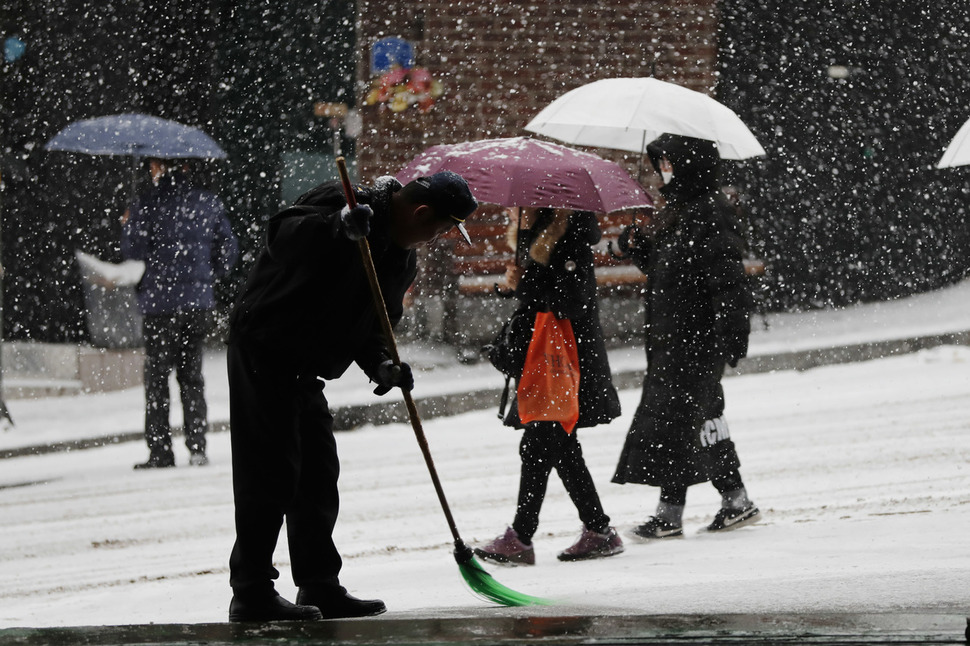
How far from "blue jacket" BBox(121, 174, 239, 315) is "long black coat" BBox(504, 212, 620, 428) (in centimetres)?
366

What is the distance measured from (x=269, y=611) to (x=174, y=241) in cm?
540

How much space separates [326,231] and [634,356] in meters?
8.86

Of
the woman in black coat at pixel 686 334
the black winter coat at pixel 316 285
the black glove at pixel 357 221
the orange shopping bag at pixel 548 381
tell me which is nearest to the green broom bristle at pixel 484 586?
the black winter coat at pixel 316 285

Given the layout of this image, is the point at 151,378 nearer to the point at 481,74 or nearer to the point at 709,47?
the point at 481,74

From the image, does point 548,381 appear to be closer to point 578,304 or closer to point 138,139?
point 578,304

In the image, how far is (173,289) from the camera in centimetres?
957

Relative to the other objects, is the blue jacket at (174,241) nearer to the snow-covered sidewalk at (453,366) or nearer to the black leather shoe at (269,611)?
the snow-covered sidewalk at (453,366)

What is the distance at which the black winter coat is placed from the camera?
4.41 metres

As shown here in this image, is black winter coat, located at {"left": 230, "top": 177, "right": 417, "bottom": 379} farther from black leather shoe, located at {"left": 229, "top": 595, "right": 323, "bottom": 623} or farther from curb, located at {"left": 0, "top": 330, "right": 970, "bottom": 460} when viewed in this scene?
curb, located at {"left": 0, "top": 330, "right": 970, "bottom": 460}

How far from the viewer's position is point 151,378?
957cm

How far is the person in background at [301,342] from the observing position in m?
4.42

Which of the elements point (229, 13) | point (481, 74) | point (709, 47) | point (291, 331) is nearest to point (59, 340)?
point (229, 13)

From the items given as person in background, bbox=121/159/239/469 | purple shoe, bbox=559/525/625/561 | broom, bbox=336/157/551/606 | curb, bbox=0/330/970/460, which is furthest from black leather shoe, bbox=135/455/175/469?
broom, bbox=336/157/551/606

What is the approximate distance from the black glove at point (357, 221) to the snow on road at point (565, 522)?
1.52 meters
